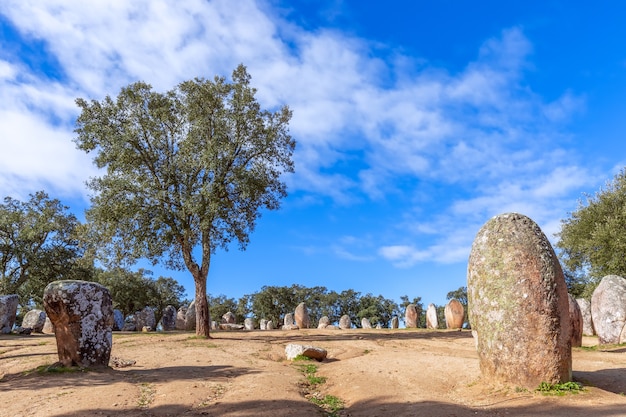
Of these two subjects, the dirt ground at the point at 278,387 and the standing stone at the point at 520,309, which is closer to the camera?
the dirt ground at the point at 278,387

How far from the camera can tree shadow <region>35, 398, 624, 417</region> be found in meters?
→ 9.10

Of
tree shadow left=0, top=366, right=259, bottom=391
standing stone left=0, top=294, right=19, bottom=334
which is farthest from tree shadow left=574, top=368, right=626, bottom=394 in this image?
standing stone left=0, top=294, right=19, bottom=334

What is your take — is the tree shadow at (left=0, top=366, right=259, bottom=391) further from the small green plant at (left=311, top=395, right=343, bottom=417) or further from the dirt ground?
the small green plant at (left=311, top=395, right=343, bottom=417)

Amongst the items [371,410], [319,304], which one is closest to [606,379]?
[371,410]

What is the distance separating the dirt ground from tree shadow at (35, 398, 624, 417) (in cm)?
2

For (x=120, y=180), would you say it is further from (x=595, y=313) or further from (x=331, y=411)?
(x=595, y=313)

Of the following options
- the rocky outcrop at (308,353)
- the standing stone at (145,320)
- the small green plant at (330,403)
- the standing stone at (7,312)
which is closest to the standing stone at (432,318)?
the standing stone at (145,320)

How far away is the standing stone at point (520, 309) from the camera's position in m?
10.5

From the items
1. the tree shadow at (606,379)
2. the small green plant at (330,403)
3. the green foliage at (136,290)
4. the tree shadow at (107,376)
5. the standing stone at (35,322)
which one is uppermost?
the green foliage at (136,290)

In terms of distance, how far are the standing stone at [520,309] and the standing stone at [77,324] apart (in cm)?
1122

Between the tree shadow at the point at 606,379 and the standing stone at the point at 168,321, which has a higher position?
the standing stone at the point at 168,321

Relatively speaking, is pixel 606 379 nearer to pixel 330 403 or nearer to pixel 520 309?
pixel 520 309

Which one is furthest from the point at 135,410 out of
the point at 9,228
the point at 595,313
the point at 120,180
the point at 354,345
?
the point at 9,228

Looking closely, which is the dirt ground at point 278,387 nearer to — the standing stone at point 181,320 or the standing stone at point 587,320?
the standing stone at point 587,320
